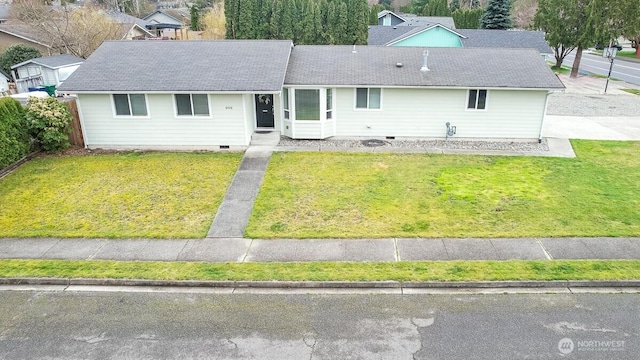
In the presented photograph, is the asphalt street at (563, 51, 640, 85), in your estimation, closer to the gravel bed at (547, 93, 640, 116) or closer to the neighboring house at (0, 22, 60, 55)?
the gravel bed at (547, 93, 640, 116)

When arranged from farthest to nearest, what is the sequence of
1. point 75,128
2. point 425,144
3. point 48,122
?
point 425,144 < point 75,128 < point 48,122

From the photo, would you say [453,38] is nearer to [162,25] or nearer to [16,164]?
[16,164]

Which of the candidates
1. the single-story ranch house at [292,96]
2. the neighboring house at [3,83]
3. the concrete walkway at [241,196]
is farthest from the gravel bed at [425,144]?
the neighboring house at [3,83]

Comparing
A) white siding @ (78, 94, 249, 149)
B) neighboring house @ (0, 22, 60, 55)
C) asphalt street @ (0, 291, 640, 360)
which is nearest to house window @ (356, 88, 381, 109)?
white siding @ (78, 94, 249, 149)

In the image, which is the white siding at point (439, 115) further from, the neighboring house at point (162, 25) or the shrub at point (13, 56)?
the neighboring house at point (162, 25)

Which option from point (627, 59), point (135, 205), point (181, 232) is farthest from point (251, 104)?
point (627, 59)

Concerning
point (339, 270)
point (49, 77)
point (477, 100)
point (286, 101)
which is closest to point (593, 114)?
point (477, 100)

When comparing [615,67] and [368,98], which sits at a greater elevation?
[368,98]
